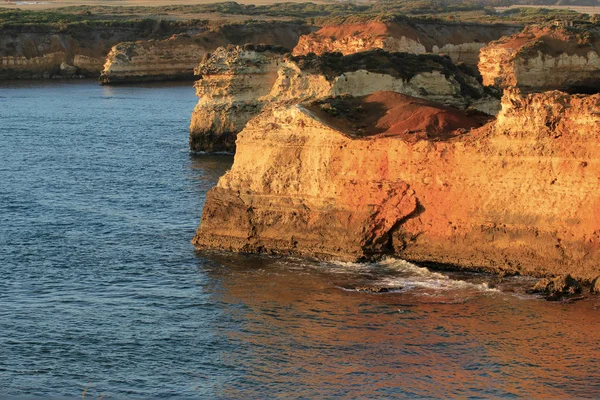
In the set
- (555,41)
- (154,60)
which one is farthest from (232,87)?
(154,60)

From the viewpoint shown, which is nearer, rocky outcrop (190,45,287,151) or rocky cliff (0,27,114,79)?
rocky outcrop (190,45,287,151)

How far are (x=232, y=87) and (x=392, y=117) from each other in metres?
24.0

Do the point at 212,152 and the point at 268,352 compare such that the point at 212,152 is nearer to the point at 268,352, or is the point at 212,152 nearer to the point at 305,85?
the point at 305,85

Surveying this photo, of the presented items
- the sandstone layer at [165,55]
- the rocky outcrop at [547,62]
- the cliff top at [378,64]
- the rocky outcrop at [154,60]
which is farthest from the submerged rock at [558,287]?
the sandstone layer at [165,55]

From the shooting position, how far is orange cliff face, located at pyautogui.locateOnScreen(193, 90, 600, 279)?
3291 centimetres

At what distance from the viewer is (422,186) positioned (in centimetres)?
3581

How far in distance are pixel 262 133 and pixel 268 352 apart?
12.0 m

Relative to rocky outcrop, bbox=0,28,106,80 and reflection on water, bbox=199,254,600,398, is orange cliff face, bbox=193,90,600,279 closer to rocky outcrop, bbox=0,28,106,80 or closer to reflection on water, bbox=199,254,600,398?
reflection on water, bbox=199,254,600,398

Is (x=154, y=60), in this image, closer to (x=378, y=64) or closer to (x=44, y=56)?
(x=44, y=56)

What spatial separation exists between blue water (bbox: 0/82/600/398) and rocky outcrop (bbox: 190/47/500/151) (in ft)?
33.8

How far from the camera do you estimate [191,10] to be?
192m

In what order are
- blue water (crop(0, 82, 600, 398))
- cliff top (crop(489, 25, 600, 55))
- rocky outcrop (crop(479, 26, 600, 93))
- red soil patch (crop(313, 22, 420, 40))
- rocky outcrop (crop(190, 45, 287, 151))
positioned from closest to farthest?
blue water (crop(0, 82, 600, 398)) → rocky outcrop (crop(190, 45, 287, 151)) → rocky outcrop (crop(479, 26, 600, 93)) → cliff top (crop(489, 25, 600, 55)) → red soil patch (crop(313, 22, 420, 40))

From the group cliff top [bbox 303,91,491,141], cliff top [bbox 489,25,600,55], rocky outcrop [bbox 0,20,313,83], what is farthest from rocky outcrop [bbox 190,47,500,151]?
rocky outcrop [bbox 0,20,313,83]

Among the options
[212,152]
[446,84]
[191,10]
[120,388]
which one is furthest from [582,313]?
[191,10]
